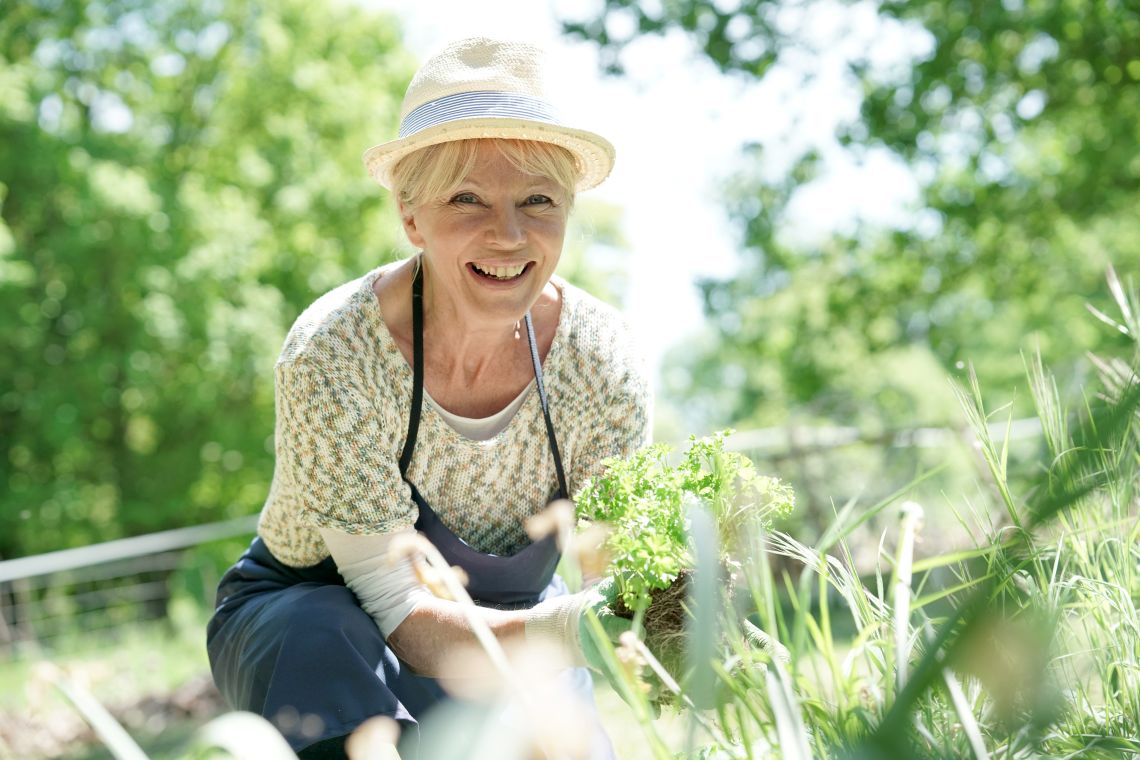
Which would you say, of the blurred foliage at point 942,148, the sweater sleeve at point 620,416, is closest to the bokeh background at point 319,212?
the blurred foliage at point 942,148

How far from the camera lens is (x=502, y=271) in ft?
7.29

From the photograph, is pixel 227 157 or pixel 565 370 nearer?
pixel 565 370

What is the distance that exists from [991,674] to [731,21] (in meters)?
7.20

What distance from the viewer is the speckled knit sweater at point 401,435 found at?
2.23 metres

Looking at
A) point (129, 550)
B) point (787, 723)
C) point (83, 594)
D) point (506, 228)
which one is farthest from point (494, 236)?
point (83, 594)

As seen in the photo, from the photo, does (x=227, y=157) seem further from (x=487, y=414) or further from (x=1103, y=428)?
(x=1103, y=428)

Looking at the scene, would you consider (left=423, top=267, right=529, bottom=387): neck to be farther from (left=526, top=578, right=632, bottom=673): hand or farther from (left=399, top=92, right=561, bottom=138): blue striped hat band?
(left=526, top=578, right=632, bottom=673): hand

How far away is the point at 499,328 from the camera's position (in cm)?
241

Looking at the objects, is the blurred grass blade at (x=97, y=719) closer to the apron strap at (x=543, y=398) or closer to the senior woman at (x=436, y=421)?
the senior woman at (x=436, y=421)

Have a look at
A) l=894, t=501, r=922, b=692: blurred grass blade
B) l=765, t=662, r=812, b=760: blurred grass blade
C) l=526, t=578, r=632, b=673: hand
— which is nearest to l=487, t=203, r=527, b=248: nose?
l=526, t=578, r=632, b=673: hand

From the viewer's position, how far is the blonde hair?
7.20ft

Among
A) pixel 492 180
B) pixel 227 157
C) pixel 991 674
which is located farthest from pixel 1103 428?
pixel 227 157

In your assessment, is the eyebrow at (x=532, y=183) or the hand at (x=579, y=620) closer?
the hand at (x=579, y=620)

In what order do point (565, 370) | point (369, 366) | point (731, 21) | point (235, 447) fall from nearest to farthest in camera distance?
point (369, 366) < point (565, 370) < point (731, 21) < point (235, 447)
